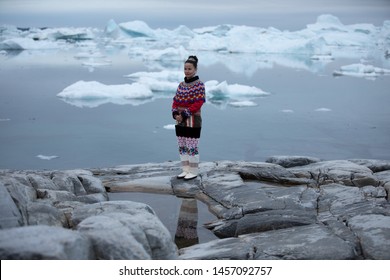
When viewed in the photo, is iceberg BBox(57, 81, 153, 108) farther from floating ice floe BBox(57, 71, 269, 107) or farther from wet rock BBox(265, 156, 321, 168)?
wet rock BBox(265, 156, 321, 168)

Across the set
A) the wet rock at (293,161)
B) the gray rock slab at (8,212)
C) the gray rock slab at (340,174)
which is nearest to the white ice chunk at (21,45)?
the wet rock at (293,161)

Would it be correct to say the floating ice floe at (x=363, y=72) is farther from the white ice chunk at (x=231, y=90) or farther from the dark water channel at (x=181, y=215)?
the dark water channel at (x=181, y=215)

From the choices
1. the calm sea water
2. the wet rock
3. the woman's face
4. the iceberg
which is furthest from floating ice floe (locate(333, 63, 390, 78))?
the woman's face

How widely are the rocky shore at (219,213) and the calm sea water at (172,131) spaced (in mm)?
2907

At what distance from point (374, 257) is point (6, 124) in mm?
9011

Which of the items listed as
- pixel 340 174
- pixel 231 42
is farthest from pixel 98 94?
pixel 231 42

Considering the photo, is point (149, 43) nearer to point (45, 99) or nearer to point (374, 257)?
point (45, 99)

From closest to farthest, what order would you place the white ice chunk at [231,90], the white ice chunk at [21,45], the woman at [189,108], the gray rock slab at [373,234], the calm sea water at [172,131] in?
the gray rock slab at [373,234], the woman at [189,108], the calm sea water at [172,131], the white ice chunk at [231,90], the white ice chunk at [21,45]

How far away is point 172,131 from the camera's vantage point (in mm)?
10438

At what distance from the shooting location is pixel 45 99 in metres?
13.7

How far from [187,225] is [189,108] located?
116 centimetres

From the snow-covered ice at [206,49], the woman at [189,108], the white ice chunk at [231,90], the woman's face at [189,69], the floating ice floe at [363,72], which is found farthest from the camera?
Result: the floating ice floe at [363,72]

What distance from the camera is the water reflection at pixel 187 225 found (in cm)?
371

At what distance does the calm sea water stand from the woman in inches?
127
